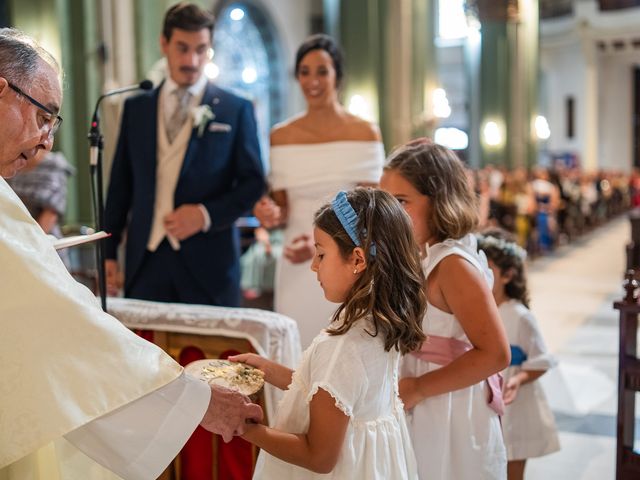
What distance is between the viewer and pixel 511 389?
10.3 ft

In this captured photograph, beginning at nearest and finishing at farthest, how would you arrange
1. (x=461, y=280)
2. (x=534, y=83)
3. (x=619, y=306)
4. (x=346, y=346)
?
(x=346, y=346)
(x=461, y=280)
(x=619, y=306)
(x=534, y=83)

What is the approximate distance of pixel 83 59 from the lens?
7.76 meters

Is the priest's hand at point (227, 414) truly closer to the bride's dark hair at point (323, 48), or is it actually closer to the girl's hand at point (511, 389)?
the girl's hand at point (511, 389)

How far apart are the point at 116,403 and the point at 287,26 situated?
15.5 meters

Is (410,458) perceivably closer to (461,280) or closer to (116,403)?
(461,280)

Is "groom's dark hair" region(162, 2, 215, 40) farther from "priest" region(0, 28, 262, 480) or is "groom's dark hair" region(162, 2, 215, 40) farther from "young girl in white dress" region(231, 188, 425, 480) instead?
"young girl in white dress" region(231, 188, 425, 480)

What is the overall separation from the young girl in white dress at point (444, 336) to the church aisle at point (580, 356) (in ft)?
5.16

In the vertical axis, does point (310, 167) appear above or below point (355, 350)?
above

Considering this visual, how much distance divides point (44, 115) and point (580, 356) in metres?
5.53

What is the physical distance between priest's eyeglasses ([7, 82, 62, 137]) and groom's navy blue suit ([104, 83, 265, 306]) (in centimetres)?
140

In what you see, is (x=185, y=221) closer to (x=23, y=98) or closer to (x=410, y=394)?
(x=410, y=394)

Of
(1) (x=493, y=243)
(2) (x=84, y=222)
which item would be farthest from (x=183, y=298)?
(2) (x=84, y=222)

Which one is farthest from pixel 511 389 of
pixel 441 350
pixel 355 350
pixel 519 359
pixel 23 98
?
pixel 23 98

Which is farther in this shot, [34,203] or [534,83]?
[534,83]
